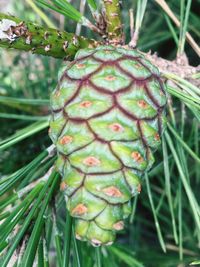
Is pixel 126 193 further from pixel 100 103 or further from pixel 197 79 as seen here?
pixel 197 79

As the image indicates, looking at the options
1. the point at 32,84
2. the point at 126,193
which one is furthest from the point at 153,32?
the point at 126,193

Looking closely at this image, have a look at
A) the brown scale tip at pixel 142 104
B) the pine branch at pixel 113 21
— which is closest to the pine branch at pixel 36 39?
the pine branch at pixel 113 21

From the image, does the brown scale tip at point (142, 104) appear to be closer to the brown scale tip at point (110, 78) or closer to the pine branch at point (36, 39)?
the brown scale tip at point (110, 78)

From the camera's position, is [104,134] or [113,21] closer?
[104,134]

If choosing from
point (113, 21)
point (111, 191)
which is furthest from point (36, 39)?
point (111, 191)

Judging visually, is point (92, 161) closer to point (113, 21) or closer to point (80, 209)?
point (80, 209)

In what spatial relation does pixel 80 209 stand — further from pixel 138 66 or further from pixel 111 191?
pixel 138 66

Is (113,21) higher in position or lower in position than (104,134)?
higher
